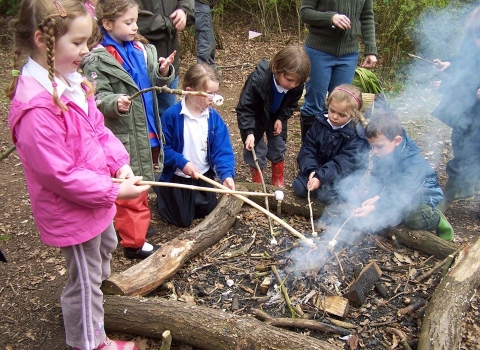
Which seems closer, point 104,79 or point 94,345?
point 94,345

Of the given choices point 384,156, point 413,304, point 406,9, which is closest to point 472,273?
point 413,304

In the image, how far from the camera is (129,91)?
3.35 m

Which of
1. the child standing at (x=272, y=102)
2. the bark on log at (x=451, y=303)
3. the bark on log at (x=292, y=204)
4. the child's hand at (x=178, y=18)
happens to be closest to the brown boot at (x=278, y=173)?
the child standing at (x=272, y=102)

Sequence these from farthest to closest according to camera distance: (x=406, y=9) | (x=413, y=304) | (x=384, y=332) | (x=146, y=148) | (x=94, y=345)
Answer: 1. (x=406, y=9)
2. (x=146, y=148)
3. (x=413, y=304)
4. (x=384, y=332)
5. (x=94, y=345)

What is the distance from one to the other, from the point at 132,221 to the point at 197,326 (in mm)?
1120

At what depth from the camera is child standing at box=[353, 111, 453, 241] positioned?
11.8ft

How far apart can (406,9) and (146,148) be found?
5.95 m

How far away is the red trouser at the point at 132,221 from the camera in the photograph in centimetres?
347

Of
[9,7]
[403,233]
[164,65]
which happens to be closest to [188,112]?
[164,65]

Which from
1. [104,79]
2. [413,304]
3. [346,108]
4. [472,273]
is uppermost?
[104,79]

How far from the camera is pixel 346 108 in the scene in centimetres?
382

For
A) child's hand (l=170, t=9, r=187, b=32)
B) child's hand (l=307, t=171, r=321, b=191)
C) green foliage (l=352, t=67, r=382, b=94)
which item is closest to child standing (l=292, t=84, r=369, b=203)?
child's hand (l=307, t=171, r=321, b=191)

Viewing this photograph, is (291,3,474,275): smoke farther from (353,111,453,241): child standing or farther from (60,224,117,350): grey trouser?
(60,224,117,350): grey trouser

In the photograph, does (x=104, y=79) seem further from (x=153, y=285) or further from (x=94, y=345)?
(x=94, y=345)
